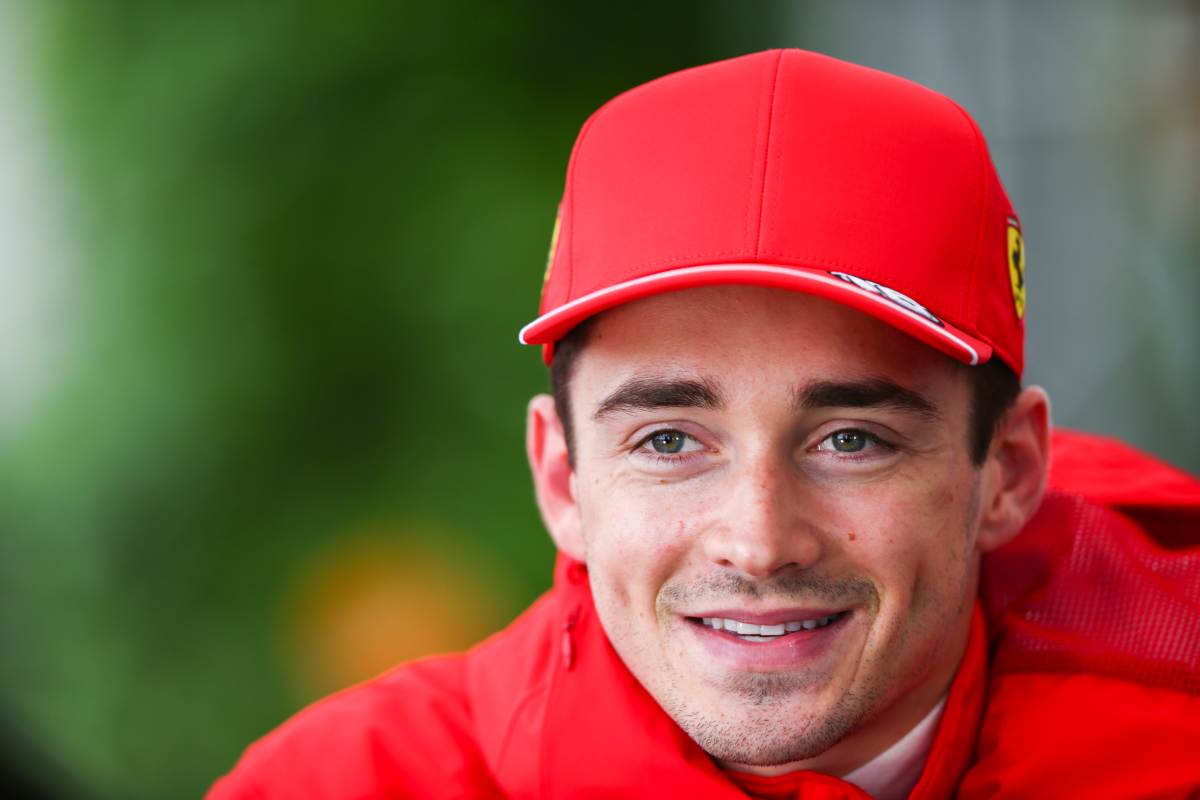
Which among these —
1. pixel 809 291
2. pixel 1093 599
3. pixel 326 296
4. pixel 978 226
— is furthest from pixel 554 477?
pixel 326 296

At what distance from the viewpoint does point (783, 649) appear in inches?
57.1

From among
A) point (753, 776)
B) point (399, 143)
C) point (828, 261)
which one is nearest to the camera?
point (828, 261)

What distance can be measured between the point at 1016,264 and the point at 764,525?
52cm

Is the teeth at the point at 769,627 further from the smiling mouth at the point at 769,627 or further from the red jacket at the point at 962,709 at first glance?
the red jacket at the point at 962,709

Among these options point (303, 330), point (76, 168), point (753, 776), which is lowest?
point (753, 776)

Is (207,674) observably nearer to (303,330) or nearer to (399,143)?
(303,330)

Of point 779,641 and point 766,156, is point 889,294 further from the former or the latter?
point 779,641

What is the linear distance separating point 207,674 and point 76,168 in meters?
1.41

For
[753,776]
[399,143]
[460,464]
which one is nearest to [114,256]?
[399,143]

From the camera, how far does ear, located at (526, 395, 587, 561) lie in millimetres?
1702

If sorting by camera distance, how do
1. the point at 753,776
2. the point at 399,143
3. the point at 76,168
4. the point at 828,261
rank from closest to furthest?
the point at 828,261 → the point at 753,776 → the point at 76,168 → the point at 399,143

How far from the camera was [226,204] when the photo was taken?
138 inches

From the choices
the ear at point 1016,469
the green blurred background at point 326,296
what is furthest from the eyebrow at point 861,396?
the green blurred background at point 326,296

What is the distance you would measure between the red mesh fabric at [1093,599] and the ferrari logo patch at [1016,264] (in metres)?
0.37
